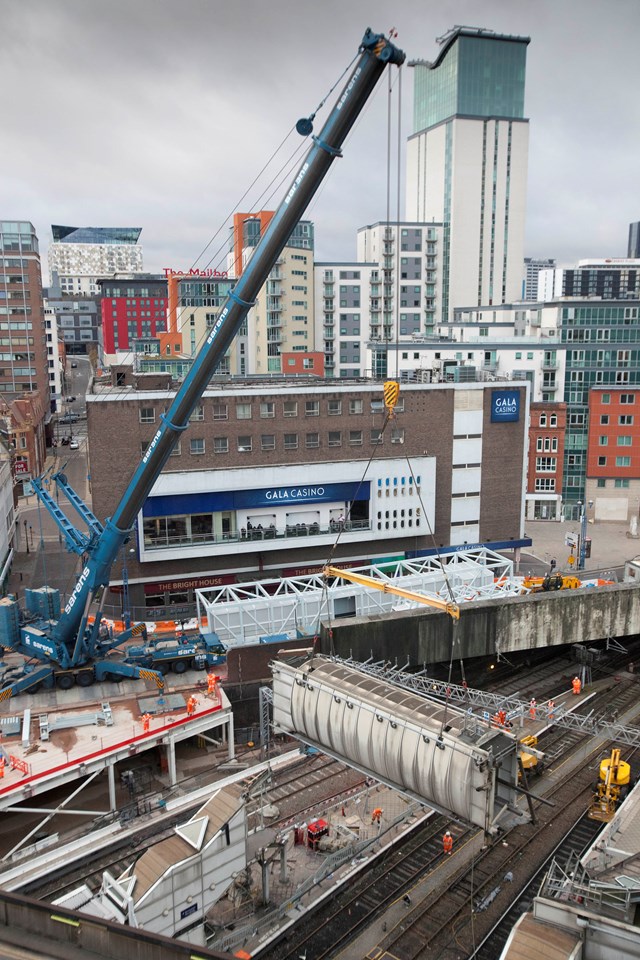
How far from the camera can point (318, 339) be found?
3787 inches

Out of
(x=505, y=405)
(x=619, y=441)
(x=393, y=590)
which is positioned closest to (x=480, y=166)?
(x=619, y=441)

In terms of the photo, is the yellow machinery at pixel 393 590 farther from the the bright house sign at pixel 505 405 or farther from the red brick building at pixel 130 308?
the red brick building at pixel 130 308

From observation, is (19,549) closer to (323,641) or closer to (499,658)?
(323,641)

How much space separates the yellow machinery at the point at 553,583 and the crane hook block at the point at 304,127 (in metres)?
26.2

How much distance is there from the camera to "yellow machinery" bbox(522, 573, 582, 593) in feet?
129

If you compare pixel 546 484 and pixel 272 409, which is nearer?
pixel 272 409

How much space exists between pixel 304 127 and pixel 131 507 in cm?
1405

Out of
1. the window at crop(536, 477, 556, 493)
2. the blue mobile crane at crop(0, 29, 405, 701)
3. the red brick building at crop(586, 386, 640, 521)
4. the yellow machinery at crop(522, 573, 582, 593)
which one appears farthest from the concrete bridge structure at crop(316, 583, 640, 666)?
the red brick building at crop(586, 386, 640, 521)

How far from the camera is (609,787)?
25141mm

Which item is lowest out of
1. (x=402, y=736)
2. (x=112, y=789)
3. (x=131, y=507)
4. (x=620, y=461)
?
(x=112, y=789)

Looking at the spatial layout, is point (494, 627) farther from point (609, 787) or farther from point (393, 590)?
point (609, 787)

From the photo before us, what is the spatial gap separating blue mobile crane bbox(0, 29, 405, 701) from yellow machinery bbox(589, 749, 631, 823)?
1653 cm

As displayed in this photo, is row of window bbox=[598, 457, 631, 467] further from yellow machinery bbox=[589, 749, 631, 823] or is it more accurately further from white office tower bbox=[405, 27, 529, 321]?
white office tower bbox=[405, 27, 529, 321]

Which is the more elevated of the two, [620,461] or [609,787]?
[620,461]
